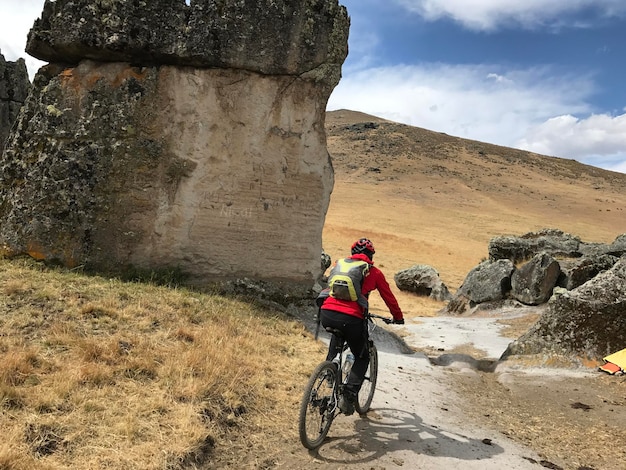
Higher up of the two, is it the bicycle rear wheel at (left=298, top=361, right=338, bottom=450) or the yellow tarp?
the yellow tarp

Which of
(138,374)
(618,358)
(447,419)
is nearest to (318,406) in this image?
(138,374)

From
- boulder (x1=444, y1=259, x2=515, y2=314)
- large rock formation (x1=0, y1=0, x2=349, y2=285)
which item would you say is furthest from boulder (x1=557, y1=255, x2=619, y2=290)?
large rock formation (x1=0, y1=0, x2=349, y2=285)

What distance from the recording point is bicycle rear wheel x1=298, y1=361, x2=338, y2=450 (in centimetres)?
459

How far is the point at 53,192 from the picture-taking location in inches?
343

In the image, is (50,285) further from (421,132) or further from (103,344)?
(421,132)

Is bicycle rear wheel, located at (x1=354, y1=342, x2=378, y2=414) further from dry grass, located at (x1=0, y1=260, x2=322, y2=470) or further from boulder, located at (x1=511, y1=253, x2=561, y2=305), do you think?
boulder, located at (x1=511, y1=253, x2=561, y2=305)

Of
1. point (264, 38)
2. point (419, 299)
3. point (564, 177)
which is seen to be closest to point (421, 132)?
point (564, 177)

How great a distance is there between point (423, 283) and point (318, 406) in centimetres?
1628

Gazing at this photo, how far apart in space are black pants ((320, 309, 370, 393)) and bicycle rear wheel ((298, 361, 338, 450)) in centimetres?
25

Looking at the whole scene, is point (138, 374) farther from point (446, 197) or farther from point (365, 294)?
point (446, 197)

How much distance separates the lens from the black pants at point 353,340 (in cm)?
511

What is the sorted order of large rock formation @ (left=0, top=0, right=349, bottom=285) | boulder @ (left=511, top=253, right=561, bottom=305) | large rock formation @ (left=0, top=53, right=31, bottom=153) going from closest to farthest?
large rock formation @ (left=0, top=0, right=349, bottom=285) → boulder @ (left=511, top=253, right=561, bottom=305) → large rock formation @ (left=0, top=53, right=31, bottom=153)

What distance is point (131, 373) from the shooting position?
5363mm

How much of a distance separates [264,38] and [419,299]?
43.2ft
